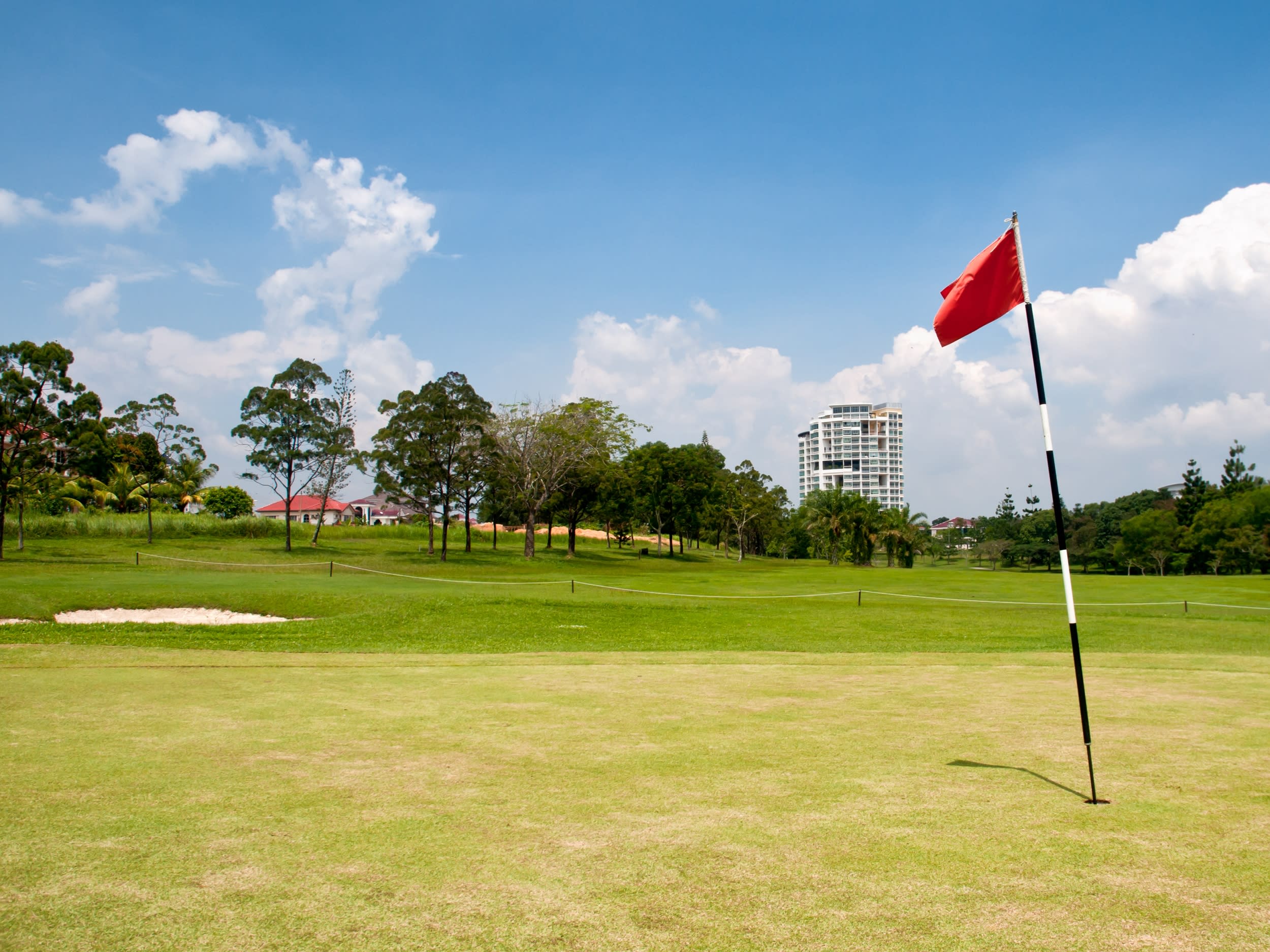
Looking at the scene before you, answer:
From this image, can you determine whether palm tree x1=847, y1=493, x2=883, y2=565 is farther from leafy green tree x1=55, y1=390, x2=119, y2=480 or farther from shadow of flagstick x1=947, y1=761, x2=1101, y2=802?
shadow of flagstick x1=947, y1=761, x2=1101, y2=802

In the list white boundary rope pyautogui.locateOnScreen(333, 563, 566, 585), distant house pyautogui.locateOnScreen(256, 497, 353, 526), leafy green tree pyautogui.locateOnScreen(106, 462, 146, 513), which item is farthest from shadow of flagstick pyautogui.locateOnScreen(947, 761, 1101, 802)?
distant house pyautogui.locateOnScreen(256, 497, 353, 526)

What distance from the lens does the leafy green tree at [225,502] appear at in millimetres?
82750

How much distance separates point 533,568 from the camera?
56.9m

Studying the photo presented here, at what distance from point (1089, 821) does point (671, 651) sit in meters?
13.9

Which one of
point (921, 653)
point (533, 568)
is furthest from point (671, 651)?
point (533, 568)

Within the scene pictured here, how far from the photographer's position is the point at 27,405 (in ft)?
131

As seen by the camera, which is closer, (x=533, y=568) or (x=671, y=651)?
(x=671, y=651)

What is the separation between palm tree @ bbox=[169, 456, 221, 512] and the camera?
61.0 meters

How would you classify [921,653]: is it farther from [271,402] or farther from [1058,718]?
[271,402]

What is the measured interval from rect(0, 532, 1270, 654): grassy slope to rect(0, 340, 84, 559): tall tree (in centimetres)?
477

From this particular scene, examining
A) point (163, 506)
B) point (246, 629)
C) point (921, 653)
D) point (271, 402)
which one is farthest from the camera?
point (163, 506)

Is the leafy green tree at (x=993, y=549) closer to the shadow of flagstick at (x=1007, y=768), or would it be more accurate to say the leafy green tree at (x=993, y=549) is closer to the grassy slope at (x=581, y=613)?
the grassy slope at (x=581, y=613)

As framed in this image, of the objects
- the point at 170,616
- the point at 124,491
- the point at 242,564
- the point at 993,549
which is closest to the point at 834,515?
the point at 993,549

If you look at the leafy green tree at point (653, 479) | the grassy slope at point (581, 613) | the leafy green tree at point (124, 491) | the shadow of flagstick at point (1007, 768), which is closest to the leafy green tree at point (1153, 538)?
the grassy slope at point (581, 613)
